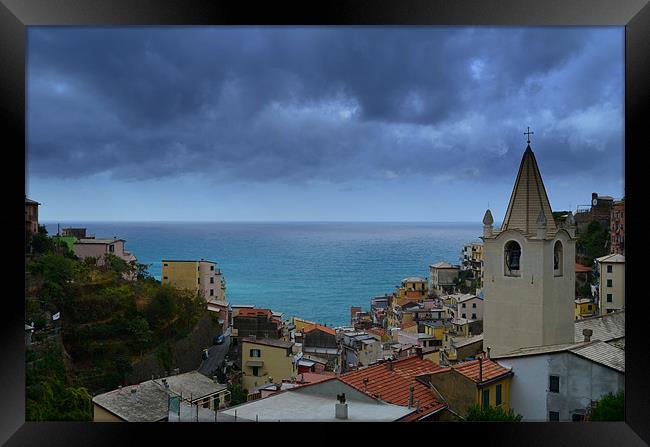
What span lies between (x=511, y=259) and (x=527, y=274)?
0.84ft

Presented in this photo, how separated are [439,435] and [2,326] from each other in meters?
1.75

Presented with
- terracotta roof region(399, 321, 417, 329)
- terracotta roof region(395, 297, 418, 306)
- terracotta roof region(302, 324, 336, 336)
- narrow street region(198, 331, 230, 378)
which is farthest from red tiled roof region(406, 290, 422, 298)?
narrow street region(198, 331, 230, 378)

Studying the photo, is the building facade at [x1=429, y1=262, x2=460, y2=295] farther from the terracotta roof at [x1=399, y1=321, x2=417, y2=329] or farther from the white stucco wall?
the white stucco wall

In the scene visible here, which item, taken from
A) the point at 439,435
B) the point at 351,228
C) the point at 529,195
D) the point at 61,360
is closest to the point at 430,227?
the point at 351,228

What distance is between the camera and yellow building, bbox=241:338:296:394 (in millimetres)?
4961

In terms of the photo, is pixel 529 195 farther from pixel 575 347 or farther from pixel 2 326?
pixel 2 326

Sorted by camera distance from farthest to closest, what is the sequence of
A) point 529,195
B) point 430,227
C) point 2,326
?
point 529,195
point 430,227
point 2,326

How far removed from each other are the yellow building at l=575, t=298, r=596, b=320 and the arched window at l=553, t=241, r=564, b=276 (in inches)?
22.4

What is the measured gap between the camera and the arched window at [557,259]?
19.9 ft

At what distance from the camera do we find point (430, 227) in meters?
5.16

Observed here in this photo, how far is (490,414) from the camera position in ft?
11.6

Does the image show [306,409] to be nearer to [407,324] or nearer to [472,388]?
[472,388]

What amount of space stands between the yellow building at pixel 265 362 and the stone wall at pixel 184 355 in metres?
0.57

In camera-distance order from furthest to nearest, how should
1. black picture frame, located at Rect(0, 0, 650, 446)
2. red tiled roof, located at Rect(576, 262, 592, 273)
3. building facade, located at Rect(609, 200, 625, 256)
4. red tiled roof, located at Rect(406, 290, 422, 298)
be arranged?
red tiled roof, located at Rect(406, 290, 422, 298) → red tiled roof, located at Rect(576, 262, 592, 273) → building facade, located at Rect(609, 200, 625, 256) → black picture frame, located at Rect(0, 0, 650, 446)
